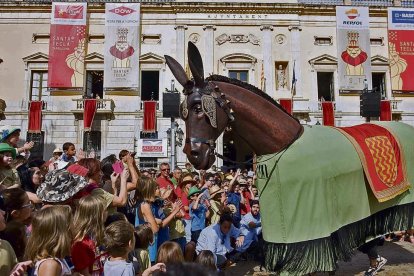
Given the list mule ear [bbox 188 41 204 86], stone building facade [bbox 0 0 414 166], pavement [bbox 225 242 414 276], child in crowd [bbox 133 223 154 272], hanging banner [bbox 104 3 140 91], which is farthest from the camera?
stone building facade [bbox 0 0 414 166]

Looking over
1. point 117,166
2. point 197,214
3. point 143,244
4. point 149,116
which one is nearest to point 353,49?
point 149,116

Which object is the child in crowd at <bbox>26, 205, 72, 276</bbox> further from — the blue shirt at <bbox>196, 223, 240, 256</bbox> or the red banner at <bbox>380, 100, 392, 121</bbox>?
the red banner at <bbox>380, 100, 392, 121</bbox>

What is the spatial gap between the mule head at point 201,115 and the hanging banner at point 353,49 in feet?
63.5

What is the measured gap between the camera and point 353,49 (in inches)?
856

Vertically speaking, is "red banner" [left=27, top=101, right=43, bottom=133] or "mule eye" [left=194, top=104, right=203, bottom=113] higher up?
"red banner" [left=27, top=101, right=43, bottom=133]

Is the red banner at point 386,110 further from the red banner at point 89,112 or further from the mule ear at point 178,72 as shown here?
the mule ear at point 178,72

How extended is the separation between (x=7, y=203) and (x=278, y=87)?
783 inches

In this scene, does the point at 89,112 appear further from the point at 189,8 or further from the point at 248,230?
the point at 248,230

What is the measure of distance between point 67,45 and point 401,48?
60.3ft

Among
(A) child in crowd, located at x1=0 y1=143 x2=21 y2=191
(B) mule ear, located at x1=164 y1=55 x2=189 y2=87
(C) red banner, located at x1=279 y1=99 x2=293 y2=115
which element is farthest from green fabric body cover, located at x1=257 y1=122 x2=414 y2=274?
(C) red banner, located at x1=279 y1=99 x2=293 y2=115

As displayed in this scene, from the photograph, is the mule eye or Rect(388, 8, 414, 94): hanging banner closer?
the mule eye

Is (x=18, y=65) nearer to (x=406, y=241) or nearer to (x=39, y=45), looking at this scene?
(x=39, y=45)

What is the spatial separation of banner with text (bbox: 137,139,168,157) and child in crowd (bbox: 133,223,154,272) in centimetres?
1569

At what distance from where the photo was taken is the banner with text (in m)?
19.7
